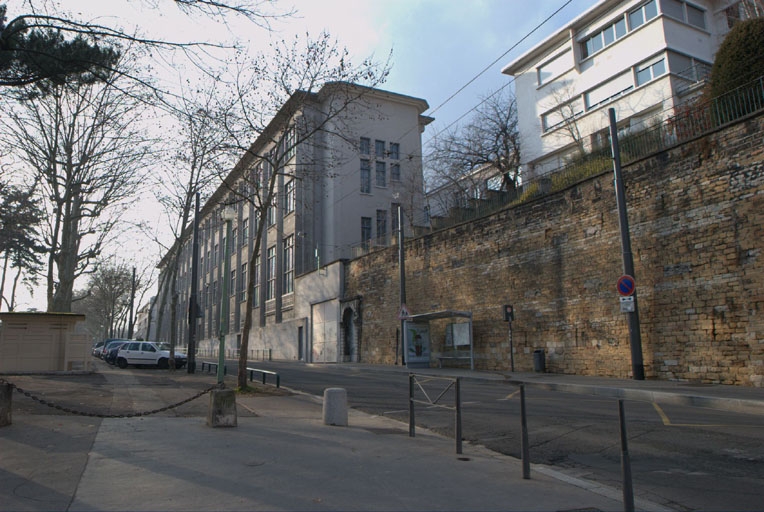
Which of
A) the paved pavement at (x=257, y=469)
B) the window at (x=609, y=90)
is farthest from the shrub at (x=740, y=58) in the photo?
the window at (x=609, y=90)

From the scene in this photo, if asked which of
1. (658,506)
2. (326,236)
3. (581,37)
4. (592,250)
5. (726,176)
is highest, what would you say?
(581,37)

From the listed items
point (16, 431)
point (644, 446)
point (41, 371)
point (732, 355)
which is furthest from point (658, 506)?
point (41, 371)

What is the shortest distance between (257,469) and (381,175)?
37.3m

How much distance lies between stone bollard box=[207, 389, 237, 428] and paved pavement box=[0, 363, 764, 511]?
0.18m

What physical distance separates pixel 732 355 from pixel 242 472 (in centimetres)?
1330

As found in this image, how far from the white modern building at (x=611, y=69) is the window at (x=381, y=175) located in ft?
34.7

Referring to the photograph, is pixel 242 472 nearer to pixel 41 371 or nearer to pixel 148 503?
pixel 148 503

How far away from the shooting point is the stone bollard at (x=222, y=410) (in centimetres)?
835

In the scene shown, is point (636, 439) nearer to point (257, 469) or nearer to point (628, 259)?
point (257, 469)

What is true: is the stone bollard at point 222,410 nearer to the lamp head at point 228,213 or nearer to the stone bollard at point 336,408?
the stone bollard at point 336,408

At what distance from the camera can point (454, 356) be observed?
77.7 feet

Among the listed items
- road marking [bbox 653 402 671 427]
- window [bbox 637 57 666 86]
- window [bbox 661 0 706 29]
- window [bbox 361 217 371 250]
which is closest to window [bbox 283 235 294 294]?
window [bbox 361 217 371 250]

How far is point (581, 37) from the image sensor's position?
34.9 metres

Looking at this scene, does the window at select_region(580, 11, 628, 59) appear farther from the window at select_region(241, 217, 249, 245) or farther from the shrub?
the window at select_region(241, 217, 249, 245)
